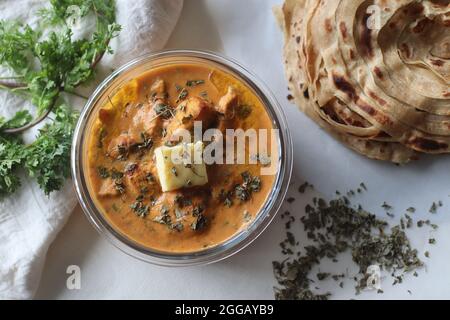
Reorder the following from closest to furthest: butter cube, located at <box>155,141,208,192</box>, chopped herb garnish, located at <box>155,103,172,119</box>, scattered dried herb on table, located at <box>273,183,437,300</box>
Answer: butter cube, located at <box>155,141,208,192</box>, chopped herb garnish, located at <box>155,103,172,119</box>, scattered dried herb on table, located at <box>273,183,437,300</box>

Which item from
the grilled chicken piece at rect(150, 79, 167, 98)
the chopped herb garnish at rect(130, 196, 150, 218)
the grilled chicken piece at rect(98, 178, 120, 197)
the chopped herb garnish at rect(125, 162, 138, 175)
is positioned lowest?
the chopped herb garnish at rect(130, 196, 150, 218)

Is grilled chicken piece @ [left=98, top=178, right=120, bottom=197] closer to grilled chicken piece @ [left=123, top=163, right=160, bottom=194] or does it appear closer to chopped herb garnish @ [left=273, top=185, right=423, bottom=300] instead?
grilled chicken piece @ [left=123, top=163, right=160, bottom=194]

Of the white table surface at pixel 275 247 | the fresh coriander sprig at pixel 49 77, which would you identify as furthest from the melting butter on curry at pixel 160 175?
the white table surface at pixel 275 247

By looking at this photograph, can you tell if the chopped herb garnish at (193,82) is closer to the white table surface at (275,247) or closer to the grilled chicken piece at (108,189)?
Result: the white table surface at (275,247)

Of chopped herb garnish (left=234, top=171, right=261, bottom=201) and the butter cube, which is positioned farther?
chopped herb garnish (left=234, top=171, right=261, bottom=201)

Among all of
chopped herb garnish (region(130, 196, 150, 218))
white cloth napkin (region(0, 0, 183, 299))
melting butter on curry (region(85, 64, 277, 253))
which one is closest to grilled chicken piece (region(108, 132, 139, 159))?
melting butter on curry (region(85, 64, 277, 253))

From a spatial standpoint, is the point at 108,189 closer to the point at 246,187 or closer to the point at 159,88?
the point at 159,88

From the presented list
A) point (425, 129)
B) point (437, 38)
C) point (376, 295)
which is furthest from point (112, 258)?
point (437, 38)
